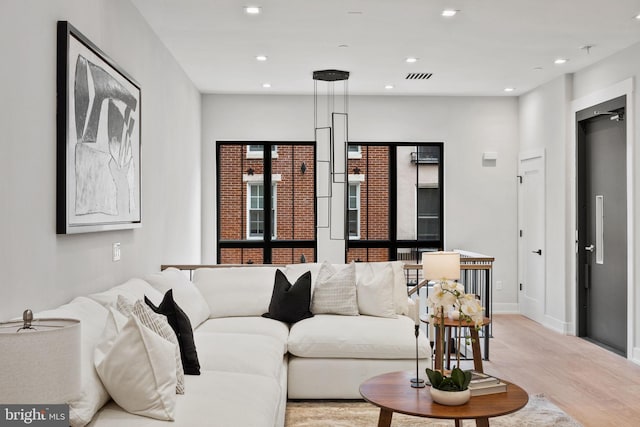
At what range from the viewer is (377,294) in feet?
15.6

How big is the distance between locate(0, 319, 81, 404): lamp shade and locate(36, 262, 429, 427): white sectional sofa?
0.54 metres

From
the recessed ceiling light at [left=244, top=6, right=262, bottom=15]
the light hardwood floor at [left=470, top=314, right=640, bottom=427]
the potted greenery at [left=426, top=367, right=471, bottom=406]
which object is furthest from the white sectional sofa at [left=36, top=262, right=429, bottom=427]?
the recessed ceiling light at [left=244, top=6, right=262, bottom=15]

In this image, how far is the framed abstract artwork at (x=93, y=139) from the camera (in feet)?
9.89

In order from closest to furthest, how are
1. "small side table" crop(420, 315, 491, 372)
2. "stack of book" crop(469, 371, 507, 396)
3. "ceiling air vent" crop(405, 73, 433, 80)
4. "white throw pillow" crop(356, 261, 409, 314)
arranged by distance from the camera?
"stack of book" crop(469, 371, 507, 396) < "small side table" crop(420, 315, 491, 372) < "white throw pillow" crop(356, 261, 409, 314) < "ceiling air vent" crop(405, 73, 433, 80)

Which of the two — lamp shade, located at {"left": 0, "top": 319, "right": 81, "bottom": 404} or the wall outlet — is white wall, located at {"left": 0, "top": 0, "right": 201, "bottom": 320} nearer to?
the wall outlet

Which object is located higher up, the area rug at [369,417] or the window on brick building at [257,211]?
the window on brick building at [257,211]

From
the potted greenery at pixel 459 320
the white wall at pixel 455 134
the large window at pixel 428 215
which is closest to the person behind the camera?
the potted greenery at pixel 459 320

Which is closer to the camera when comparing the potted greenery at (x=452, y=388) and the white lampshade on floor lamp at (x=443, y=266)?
the potted greenery at (x=452, y=388)

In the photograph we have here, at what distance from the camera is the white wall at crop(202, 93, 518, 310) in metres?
8.05

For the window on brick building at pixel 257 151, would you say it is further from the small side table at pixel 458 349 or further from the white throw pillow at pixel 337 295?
the small side table at pixel 458 349

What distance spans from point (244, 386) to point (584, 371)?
3.53m

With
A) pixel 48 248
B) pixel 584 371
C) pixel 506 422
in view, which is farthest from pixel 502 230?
pixel 48 248

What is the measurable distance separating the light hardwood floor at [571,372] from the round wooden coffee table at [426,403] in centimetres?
132

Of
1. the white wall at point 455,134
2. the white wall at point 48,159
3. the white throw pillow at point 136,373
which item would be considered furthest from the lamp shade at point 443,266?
the white wall at point 455,134
